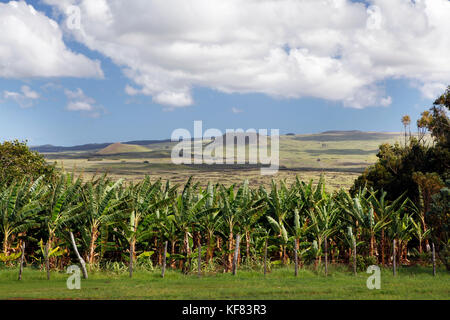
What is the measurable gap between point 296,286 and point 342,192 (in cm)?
786

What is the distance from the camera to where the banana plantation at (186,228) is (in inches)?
646

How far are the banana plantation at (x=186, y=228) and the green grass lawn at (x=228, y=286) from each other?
0.72m

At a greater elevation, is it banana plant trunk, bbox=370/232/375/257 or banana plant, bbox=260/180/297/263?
banana plant, bbox=260/180/297/263

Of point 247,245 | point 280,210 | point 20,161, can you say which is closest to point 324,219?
point 280,210

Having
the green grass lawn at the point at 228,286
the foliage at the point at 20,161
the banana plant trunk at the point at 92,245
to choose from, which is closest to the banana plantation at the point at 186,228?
the banana plant trunk at the point at 92,245

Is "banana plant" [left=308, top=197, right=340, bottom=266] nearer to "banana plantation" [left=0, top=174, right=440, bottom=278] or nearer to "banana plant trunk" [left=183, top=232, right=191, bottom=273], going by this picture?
"banana plantation" [left=0, top=174, right=440, bottom=278]

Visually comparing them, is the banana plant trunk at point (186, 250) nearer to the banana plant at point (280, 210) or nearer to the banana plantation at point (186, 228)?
the banana plantation at point (186, 228)

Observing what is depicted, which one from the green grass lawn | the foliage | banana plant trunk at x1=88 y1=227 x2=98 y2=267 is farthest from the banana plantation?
the foliage

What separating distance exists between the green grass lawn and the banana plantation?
724mm

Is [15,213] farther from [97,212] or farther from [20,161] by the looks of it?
[20,161]

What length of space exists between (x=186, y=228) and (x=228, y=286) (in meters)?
4.00

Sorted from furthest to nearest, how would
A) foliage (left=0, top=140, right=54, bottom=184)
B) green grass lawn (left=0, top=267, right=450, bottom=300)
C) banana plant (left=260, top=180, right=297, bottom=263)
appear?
Answer: foliage (left=0, top=140, right=54, bottom=184) < banana plant (left=260, top=180, right=297, bottom=263) < green grass lawn (left=0, top=267, right=450, bottom=300)

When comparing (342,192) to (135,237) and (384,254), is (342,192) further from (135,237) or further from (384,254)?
(135,237)

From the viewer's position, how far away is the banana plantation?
1641 cm
